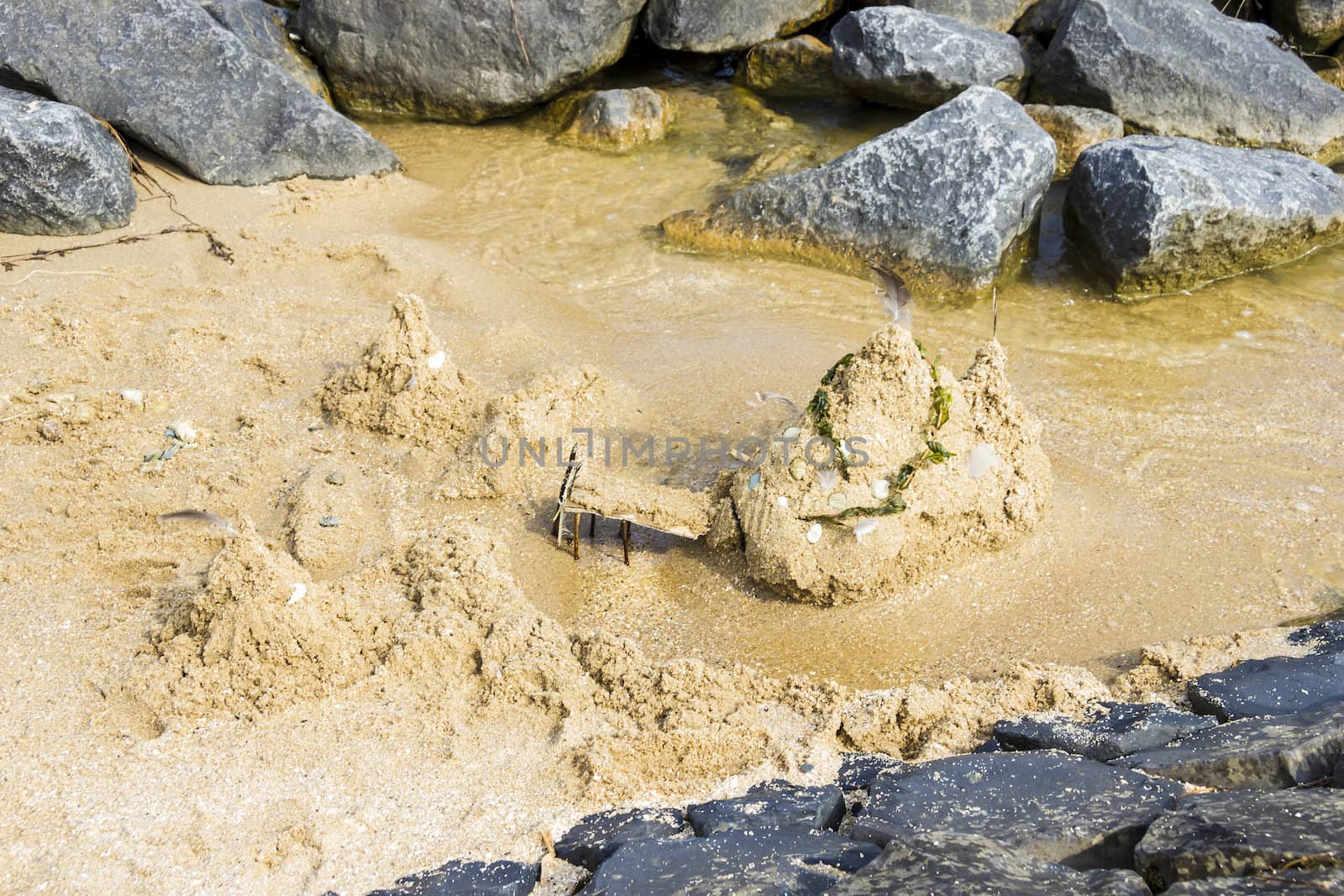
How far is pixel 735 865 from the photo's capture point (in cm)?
250

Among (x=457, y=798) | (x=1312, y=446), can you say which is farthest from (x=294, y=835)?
(x=1312, y=446)

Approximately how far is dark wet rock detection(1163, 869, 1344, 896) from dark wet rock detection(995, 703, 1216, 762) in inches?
33.6

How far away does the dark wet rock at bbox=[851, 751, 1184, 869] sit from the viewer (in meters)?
2.46

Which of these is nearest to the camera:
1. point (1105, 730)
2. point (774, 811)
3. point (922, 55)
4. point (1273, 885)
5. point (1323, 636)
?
point (1273, 885)

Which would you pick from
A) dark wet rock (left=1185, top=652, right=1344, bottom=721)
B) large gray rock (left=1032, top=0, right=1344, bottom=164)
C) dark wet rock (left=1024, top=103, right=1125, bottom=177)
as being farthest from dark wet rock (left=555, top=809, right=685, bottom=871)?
large gray rock (left=1032, top=0, right=1344, bottom=164)

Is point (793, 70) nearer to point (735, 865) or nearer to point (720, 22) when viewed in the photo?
point (720, 22)

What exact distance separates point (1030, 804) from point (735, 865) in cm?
78

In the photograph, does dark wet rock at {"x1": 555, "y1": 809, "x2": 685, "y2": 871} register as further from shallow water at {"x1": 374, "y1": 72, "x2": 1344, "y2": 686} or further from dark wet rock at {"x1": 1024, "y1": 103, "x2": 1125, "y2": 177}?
dark wet rock at {"x1": 1024, "y1": 103, "x2": 1125, "y2": 177}

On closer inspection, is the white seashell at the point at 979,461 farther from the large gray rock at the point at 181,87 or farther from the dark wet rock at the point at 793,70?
the dark wet rock at the point at 793,70

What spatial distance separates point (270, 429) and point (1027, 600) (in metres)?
3.45

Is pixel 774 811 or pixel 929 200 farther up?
pixel 929 200

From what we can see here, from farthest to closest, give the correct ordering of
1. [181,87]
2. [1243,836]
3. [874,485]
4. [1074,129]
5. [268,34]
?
[268,34] < [1074,129] < [181,87] < [874,485] < [1243,836]

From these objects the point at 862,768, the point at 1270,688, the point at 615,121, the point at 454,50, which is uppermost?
the point at 454,50

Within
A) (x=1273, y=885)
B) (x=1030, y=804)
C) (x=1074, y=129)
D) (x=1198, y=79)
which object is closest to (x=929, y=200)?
(x=1074, y=129)
